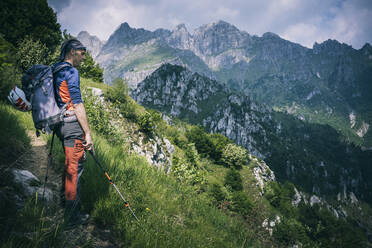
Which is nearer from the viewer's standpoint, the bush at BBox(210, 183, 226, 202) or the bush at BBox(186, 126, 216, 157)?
the bush at BBox(210, 183, 226, 202)

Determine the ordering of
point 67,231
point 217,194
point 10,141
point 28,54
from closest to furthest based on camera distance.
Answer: point 67,231
point 10,141
point 28,54
point 217,194

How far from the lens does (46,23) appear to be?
25.1m

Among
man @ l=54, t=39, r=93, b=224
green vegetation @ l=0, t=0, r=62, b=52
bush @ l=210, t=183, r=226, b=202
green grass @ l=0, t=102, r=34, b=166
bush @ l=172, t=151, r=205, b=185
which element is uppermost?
green vegetation @ l=0, t=0, r=62, b=52

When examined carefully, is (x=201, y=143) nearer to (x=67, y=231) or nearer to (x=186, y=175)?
(x=186, y=175)

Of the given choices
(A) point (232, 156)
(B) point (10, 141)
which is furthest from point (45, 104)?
(A) point (232, 156)

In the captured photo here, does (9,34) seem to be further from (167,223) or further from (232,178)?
(232,178)

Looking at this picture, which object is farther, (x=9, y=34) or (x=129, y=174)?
(x=9, y=34)

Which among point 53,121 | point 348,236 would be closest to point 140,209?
point 53,121

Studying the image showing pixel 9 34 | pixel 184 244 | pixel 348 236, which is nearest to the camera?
pixel 184 244

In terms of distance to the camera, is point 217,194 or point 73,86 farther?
point 217,194

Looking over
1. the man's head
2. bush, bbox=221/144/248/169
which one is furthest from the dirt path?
bush, bbox=221/144/248/169

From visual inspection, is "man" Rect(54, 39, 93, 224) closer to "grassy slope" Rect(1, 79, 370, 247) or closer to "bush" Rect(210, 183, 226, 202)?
"grassy slope" Rect(1, 79, 370, 247)

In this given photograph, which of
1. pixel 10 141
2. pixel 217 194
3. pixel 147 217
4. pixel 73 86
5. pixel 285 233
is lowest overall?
pixel 217 194

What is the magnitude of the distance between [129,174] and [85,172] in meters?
0.96
